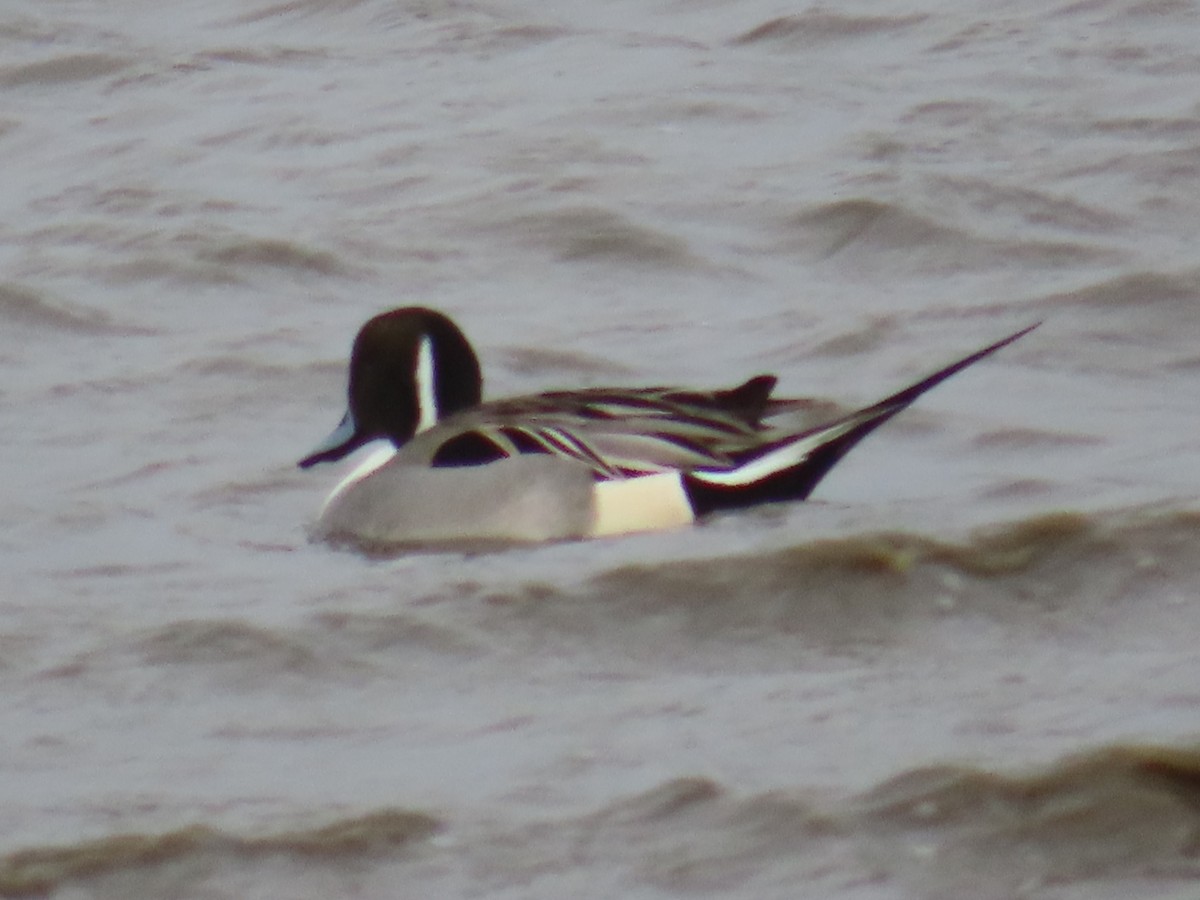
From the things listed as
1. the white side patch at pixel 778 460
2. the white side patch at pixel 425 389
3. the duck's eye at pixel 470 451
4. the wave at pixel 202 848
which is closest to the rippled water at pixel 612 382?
the wave at pixel 202 848

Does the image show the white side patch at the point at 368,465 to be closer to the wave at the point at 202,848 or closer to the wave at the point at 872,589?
the wave at the point at 872,589

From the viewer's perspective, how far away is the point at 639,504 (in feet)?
22.8

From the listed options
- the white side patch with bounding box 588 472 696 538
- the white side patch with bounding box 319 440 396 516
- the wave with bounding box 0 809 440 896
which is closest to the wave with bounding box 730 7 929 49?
the white side patch with bounding box 319 440 396 516

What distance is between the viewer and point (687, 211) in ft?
33.9

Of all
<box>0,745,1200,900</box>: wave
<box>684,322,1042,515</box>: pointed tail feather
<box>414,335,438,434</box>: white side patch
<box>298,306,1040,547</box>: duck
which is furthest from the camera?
<box>414,335,438,434</box>: white side patch

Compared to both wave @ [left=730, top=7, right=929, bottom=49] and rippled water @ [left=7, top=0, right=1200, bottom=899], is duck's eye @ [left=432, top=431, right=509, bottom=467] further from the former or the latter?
wave @ [left=730, top=7, right=929, bottom=49]

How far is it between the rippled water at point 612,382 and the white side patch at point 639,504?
11 centimetres

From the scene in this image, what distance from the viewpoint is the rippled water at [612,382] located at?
4.89 meters

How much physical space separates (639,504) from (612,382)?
1543mm

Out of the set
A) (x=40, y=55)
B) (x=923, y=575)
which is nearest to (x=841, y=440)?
(x=923, y=575)

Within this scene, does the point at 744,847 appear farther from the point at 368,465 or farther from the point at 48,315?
the point at 48,315

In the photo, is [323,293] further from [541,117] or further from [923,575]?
[923,575]

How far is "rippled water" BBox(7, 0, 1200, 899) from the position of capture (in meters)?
4.89

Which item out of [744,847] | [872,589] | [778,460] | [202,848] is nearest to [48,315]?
[778,460]
